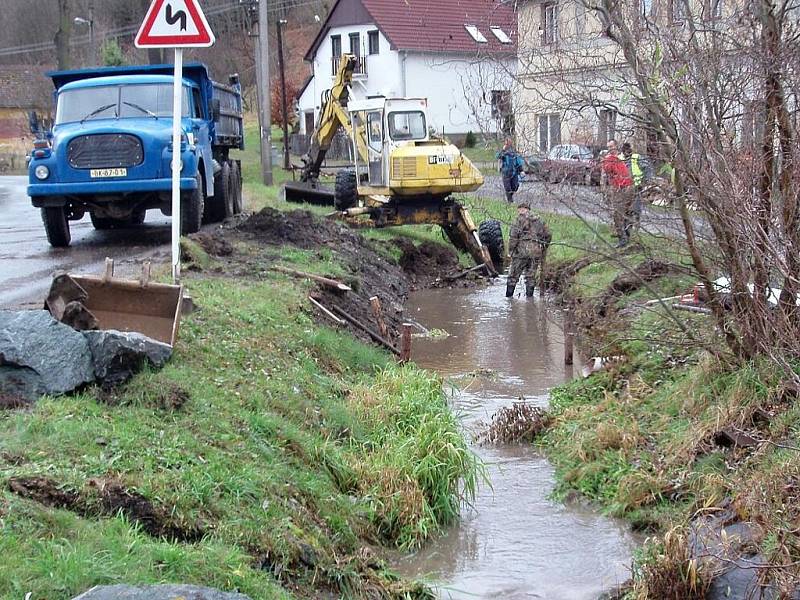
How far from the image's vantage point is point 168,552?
519 cm

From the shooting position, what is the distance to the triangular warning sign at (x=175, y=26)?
30.1 feet

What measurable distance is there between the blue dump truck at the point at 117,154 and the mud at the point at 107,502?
31.7ft

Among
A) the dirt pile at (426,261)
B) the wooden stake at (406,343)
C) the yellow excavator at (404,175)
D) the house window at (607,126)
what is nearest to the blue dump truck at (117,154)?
the yellow excavator at (404,175)

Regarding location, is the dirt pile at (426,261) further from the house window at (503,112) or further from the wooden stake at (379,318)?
the house window at (503,112)

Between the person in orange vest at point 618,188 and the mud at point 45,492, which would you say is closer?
the mud at point 45,492

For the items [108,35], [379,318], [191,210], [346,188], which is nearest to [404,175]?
[346,188]

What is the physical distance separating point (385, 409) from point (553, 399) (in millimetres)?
2704

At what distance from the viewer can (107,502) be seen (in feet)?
18.1

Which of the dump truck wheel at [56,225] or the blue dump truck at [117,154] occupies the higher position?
the blue dump truck at [117,154]

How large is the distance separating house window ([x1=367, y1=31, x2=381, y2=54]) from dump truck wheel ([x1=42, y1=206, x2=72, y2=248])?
36.1m

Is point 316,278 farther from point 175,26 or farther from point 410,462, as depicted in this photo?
point 410,462

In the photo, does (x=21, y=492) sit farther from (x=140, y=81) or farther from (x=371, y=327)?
(x=140, y=81)

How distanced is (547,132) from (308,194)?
16281mm

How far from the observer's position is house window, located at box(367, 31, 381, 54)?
164 feet
